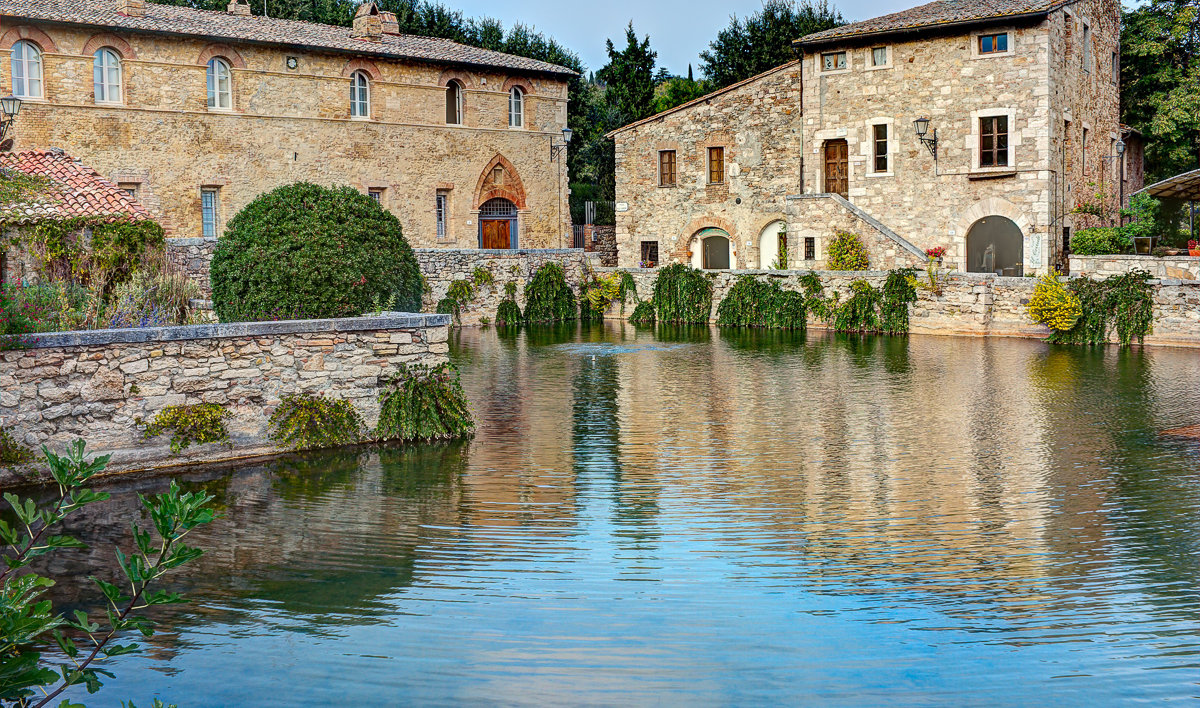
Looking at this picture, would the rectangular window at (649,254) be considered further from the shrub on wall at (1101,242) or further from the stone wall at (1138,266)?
the stone wall at (1138,266)

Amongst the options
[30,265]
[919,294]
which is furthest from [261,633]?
[919,294]

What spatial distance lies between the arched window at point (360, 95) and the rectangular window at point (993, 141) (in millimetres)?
16684

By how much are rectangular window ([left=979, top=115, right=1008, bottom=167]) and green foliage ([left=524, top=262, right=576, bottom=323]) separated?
10899 mm

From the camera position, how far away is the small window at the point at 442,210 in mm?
34562

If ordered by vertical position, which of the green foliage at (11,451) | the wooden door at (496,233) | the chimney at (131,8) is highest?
the chimney at (131,8)

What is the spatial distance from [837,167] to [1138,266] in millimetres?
10262

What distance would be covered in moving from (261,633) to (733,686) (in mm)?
2744

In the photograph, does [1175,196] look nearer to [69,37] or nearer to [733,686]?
[733,686]

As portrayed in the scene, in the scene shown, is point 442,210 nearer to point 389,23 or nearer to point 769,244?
point 389,23

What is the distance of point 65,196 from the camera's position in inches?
674

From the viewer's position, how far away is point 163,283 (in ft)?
50.4

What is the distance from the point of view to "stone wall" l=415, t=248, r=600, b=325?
28.2 meters

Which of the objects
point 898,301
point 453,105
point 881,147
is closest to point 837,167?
point 881,147

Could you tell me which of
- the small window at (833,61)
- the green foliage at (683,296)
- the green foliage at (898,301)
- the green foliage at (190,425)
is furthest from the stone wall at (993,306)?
the green foliage at (190,425)
